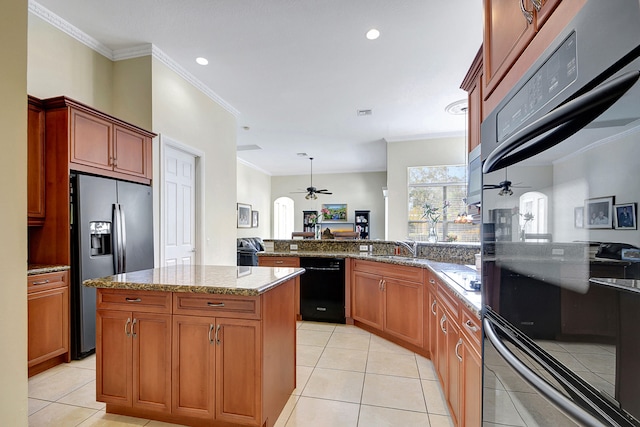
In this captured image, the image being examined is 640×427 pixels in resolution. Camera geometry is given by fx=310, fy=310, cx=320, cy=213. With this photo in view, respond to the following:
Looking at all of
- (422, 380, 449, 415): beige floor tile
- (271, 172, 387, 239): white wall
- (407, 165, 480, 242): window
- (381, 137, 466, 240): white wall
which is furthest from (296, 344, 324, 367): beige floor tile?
(271, 172, 387, 239): white wall

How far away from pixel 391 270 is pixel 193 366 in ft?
7.02

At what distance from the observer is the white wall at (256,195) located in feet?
28.6

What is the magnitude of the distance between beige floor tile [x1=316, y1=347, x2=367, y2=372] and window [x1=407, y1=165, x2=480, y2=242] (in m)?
3.63

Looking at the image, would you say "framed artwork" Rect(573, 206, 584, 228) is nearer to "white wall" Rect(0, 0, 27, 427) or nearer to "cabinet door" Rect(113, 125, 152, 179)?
"white wall" Rect(0, 0, 27, 427)

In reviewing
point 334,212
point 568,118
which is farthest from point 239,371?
point 334,212

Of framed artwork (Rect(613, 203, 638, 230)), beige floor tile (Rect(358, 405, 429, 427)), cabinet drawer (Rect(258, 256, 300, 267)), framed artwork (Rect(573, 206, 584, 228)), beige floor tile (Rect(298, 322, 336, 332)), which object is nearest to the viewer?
framed artwork (Rect(613, 203, 638, 230))

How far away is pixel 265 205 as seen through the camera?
412 inches

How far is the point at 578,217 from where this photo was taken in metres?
0.61

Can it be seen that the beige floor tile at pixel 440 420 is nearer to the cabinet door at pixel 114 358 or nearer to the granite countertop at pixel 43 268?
the cabinet door at pixel 114 358

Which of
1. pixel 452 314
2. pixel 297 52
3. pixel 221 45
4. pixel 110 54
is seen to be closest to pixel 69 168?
pixel 110 54

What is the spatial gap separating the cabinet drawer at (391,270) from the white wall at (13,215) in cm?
281

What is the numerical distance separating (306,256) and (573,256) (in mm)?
3485

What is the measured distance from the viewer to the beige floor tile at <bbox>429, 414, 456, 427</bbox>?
A: 1.93 meters

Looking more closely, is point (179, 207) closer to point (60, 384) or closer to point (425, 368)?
point (60, 384)
